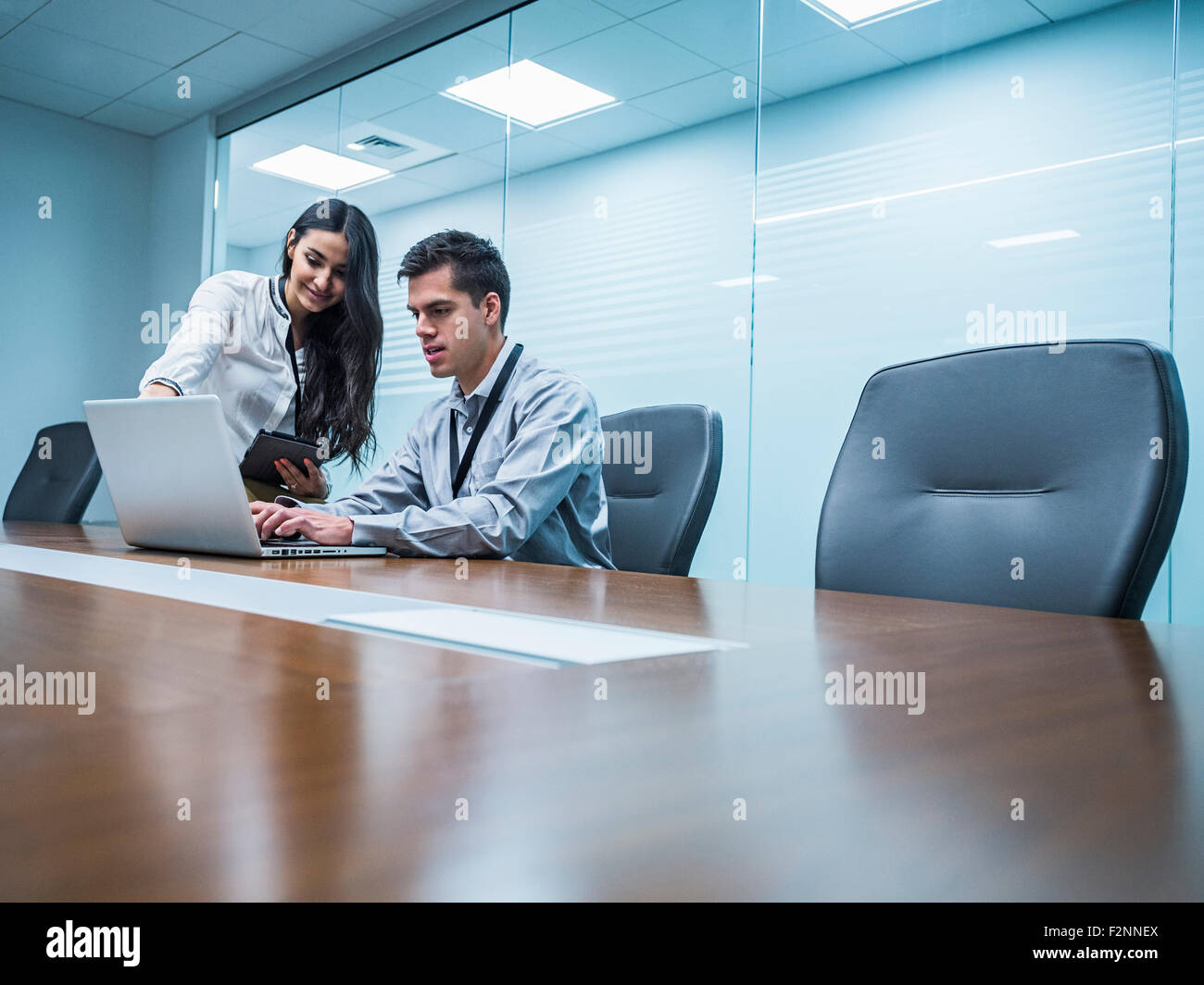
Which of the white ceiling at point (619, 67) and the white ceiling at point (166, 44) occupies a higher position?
the white ceiling at point (166, 44)

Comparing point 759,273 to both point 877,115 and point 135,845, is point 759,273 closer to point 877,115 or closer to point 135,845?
point 877,115

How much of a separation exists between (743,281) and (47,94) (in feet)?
13.2

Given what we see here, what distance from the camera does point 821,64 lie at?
3.24 metres

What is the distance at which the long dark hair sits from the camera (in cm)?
248

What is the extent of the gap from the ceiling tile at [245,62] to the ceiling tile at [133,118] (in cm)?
67

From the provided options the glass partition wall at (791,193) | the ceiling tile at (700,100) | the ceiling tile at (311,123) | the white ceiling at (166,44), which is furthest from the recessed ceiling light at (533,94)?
the ceiling tile at (311,123)

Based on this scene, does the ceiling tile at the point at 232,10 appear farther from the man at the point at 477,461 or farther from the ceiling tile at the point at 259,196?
the man at the point at 477,461

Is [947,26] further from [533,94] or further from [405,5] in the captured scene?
[405,5]

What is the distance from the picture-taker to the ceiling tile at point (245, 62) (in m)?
4.39

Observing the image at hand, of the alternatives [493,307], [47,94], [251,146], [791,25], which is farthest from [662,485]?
[47,94]

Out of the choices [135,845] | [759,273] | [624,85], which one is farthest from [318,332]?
[135,845]

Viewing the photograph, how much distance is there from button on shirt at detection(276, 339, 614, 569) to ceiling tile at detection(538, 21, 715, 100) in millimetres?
2010

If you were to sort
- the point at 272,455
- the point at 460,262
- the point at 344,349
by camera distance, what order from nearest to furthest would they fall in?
1. the point at 272,455
2. the point at 460,262
3. the point at 344,349
